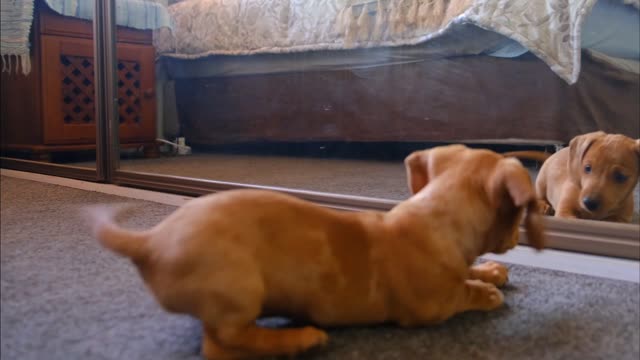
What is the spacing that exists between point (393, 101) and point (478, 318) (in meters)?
1.40

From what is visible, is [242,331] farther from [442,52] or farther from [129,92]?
[129,92]

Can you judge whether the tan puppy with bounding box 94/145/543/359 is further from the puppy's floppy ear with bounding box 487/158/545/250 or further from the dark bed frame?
the dark bed frame

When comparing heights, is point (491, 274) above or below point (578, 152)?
below

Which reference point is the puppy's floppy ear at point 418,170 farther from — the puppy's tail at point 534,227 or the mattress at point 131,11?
the mattress at point 131,11

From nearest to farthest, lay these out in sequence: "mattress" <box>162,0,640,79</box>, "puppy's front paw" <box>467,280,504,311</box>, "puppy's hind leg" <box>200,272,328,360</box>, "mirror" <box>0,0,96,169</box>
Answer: "puppy's hind leg" <box>200,272,328,360</box> → "puppy's front paw" <box>467,280,504,311</box> → "mattress" <box>162,0,640,79</box> → "mirror" <box>0,0,96,169</box>

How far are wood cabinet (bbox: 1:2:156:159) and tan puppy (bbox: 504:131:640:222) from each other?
143 centimetres

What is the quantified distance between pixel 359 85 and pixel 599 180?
1105mm

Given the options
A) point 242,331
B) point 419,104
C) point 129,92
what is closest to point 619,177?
point 242,331

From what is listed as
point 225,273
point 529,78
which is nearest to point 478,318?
point 225,273

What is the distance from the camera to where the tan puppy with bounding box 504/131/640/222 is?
3.31 ft

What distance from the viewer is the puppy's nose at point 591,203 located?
1.01 meters

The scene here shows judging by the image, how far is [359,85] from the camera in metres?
2.04

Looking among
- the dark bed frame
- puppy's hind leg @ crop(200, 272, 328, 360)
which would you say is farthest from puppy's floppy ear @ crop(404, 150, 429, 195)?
the dark bed frame

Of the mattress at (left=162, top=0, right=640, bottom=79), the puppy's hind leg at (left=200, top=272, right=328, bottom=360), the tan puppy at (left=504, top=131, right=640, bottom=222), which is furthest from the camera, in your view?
the mattress at (left=162, top=0, right=640, bottom=79)
